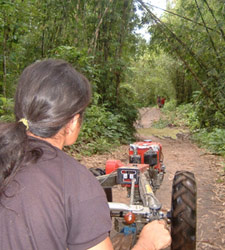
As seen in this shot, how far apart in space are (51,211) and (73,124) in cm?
47

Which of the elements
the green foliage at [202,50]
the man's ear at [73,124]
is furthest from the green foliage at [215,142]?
the man's ear at [73,124]

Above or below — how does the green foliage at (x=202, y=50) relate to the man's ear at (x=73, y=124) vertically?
above

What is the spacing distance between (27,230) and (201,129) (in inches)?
509

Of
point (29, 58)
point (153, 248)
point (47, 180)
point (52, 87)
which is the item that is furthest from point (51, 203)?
point (29, 58)

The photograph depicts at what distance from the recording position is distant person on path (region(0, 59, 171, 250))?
110 cm

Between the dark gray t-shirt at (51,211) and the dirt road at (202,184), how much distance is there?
291cm

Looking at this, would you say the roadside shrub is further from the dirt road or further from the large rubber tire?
the large rubber tire

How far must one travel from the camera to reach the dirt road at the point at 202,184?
12.9 ft

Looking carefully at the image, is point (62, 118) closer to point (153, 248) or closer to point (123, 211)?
point (153, 248)

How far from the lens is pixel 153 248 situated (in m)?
1.73

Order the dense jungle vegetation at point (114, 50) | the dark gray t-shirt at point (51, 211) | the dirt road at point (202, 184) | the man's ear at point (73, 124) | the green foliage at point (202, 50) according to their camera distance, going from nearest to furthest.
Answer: the dark gray t-shirt at point (51, 211) → the man's ear at point (73, 124) → the dirt road at point (202, 184) → the dense jungle vegetation at point (114, 50) → the green foliage at point (202, 50)

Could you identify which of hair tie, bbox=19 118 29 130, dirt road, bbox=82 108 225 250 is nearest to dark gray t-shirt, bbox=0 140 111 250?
hair tie, bbox=19 118 29 130

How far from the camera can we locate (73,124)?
56.1 inches

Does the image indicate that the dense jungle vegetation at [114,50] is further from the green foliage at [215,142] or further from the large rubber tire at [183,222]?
the large rubber tire at [183,222]
